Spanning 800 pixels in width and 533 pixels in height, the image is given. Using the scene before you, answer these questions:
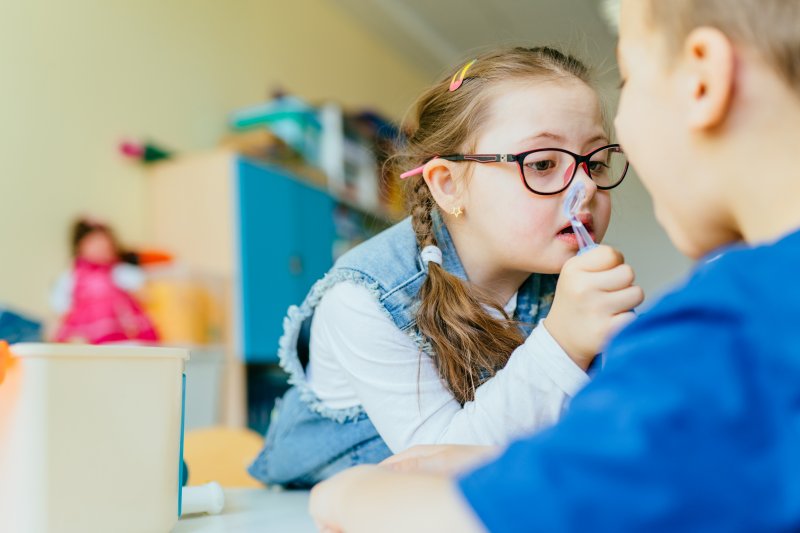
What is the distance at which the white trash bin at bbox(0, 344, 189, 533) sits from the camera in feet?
1.73

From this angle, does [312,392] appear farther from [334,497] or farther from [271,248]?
[271,248]

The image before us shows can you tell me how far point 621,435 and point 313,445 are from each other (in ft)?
2.20

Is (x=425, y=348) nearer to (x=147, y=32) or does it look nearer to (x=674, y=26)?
(x=674, y=26)

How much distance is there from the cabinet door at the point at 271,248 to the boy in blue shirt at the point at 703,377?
1.93 metres

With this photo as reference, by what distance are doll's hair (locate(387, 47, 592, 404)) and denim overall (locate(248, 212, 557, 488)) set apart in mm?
24

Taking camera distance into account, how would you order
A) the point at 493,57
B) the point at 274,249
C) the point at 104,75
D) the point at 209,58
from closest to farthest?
the point at 493,57 → the point at 104,75 → the point at 274,249 → the point at 209,58

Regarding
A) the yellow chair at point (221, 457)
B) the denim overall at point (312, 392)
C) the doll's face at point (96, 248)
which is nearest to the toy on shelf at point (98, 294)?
the doll's face at point (96, 248)

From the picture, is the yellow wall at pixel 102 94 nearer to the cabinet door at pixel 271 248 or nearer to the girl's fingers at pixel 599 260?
the cabinet door at pixel 271 248

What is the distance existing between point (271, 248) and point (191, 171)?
36cm

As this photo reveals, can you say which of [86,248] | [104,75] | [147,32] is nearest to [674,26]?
[86,248]

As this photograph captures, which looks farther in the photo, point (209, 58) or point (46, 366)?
point (209, 58)

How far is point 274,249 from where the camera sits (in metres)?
2.48

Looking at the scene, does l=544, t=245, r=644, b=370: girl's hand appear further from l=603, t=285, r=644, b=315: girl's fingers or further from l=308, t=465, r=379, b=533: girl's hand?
l=308, t=465, r=379, b=533: girl's hand

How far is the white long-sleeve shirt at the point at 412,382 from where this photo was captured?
693 millimetres
